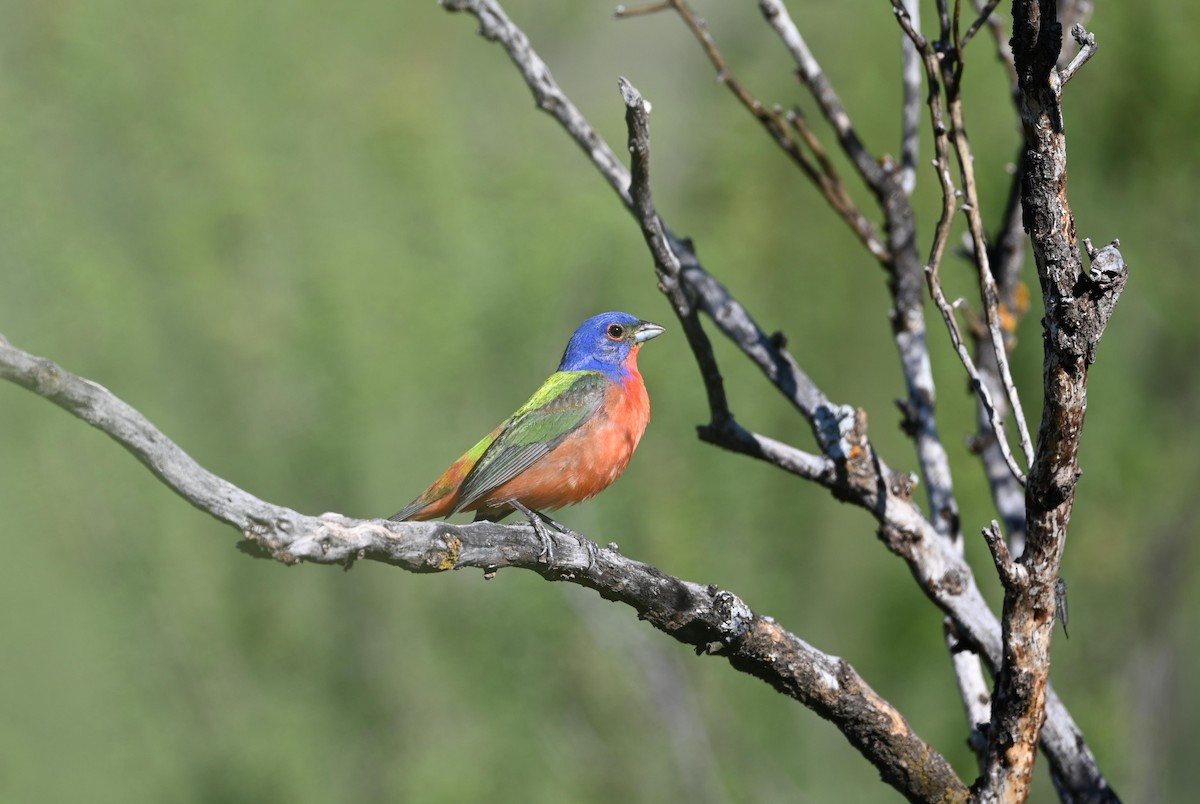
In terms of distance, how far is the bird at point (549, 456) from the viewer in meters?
4.46

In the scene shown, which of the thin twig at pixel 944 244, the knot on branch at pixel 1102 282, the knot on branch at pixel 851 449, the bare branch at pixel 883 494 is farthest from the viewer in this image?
the knot on branch at pixel 851 449

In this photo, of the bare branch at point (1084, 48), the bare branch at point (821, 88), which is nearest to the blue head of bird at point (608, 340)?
the bare branch at point (821, 88)

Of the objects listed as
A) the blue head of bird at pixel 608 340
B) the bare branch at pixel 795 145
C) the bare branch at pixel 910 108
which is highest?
the bare branch at pixel 910 108

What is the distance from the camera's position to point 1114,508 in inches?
281

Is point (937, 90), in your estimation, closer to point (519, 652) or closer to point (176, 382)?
point (519, 652)

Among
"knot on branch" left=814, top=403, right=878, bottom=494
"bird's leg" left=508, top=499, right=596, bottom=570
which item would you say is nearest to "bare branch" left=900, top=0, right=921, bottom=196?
"knot on branch" left=814, top=403, right=878, bottom=494

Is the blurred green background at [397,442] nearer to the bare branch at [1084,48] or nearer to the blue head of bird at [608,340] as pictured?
the blue head of bird at [608,340]

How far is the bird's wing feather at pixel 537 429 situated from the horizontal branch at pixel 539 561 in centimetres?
130

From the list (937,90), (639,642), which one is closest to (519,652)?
(639,642)

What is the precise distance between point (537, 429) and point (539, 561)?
172cm

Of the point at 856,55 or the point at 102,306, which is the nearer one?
the point at 102,306

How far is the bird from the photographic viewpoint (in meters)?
4.46

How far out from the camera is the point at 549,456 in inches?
180

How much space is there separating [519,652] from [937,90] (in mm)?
4496
